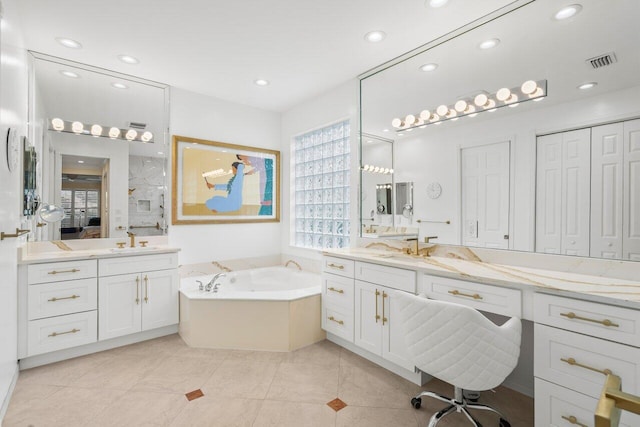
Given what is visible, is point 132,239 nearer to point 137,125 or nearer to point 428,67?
point 137,125

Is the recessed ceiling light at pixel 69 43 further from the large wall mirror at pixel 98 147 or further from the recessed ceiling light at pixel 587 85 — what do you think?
the recessed ceiling light at pixel 587 85

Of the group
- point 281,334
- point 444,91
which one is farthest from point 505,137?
point 281,334

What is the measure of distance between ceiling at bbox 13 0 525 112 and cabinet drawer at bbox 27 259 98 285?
5.81 feet

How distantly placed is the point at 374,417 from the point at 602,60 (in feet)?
7.79

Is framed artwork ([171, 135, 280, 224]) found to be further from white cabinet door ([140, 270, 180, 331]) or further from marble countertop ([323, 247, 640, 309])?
marble countertop ([323, 247, 640, 309])

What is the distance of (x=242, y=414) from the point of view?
1.84m

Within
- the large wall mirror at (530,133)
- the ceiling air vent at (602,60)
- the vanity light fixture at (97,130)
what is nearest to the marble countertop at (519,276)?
the large wall mirror at (530,133)

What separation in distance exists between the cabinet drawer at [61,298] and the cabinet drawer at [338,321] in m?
1.94

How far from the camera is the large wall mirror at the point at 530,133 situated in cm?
166

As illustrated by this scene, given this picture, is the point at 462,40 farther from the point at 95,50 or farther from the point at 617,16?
the point at 95,50

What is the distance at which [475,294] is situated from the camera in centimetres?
178

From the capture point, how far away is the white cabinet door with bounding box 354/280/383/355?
2.31 m

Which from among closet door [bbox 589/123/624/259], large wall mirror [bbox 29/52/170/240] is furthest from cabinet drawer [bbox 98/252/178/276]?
closet door [bbox 589/123/624/259]

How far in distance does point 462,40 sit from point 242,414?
293 centimetres
